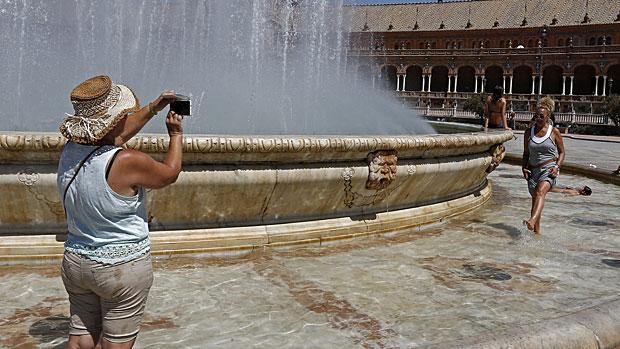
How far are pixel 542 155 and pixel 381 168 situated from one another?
1614mm

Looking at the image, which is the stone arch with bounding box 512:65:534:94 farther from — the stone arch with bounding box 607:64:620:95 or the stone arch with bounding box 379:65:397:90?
the stone arch with bounding box 379:65:397:90

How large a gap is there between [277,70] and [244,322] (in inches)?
358

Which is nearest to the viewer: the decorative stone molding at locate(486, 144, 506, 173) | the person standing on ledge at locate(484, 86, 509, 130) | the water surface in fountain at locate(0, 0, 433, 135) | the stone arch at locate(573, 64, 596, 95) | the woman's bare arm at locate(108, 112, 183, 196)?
the woman's bare arm at locate(108, 112, 183, 196)

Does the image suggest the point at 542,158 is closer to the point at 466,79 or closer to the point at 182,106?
the point at 182,106

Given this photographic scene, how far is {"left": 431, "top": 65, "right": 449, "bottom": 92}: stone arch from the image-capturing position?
2467 inches


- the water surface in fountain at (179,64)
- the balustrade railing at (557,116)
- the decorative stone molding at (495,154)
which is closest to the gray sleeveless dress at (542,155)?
the decorative stone molding at (495,154)

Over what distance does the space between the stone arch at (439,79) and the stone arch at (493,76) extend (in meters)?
4.12

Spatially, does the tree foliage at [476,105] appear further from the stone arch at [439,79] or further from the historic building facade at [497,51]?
the stone arch at [439,79]

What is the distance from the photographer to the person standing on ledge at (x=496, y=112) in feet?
28.7

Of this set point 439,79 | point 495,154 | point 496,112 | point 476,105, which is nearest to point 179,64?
point 496,112

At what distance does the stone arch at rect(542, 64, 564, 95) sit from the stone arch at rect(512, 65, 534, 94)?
1.29 metres

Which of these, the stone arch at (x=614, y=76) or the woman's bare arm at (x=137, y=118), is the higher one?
the stone arch at (x=614, y=76)

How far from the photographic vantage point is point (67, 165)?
7.16 feet

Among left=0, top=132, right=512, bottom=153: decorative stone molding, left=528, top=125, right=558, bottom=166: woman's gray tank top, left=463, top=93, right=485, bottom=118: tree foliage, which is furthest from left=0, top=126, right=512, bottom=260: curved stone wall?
left=463, top=93, right=485, bottom=118: tree foliage
